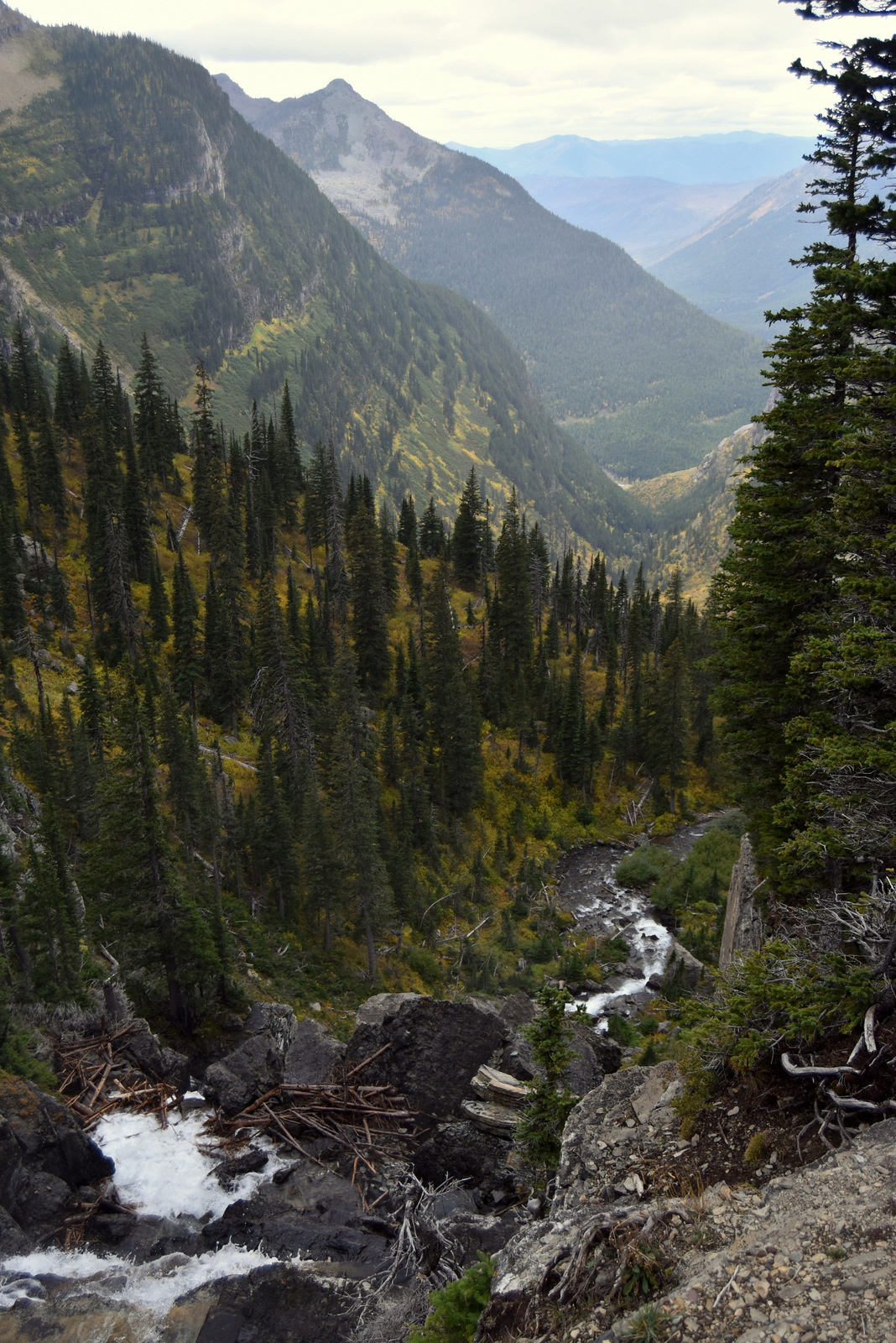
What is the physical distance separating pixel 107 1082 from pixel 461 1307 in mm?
14451

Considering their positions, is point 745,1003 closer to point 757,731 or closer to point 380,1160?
point 757,731

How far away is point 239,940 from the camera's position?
144 ft

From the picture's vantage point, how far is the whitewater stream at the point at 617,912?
2076 inches

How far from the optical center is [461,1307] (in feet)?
38.1

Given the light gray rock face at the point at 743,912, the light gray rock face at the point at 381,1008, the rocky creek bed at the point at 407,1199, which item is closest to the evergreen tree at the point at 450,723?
the rocky creek bed at the point at 407,1199

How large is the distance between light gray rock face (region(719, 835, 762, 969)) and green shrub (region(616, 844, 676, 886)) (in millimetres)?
46633

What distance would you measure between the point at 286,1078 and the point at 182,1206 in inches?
226

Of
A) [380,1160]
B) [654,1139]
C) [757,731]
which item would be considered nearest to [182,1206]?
[380,1160]

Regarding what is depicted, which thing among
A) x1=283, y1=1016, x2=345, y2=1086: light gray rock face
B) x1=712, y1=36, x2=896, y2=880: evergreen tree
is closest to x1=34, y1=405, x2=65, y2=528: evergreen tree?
x1=283, y1=1016, x2=345, y2=1086: light gray rock face

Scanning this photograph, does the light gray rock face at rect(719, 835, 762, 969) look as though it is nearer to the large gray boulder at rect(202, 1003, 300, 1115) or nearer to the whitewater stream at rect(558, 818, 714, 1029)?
the large gray boulder at rect(202, 1003, 300, 1115)

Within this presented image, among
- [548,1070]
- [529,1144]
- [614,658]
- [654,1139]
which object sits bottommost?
[614,658]

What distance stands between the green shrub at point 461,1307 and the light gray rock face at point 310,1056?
11.7 m

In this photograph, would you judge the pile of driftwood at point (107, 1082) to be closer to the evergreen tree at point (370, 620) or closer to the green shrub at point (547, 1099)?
the green shrub at point (547, 1099)

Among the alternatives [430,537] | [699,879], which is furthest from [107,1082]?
[430,537]
